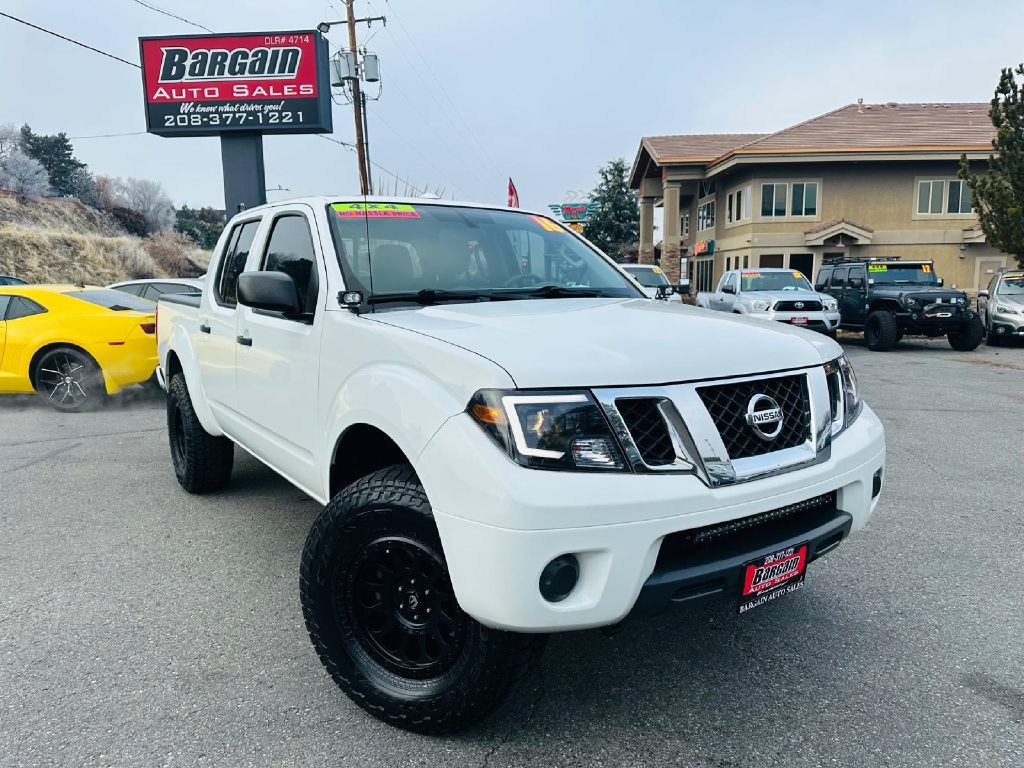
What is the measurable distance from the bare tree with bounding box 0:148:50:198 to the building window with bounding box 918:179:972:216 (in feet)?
167

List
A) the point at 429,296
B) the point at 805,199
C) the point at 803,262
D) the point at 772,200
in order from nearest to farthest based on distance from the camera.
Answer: the point at 429,296 < the point at 805,199 < the point at 772,200 < the point at 803,262

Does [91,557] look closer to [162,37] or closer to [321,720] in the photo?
[321,720]

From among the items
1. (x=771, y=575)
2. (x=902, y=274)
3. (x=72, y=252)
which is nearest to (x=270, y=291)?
(x=771, y=575)

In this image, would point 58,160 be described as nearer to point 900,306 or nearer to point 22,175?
point 22,175

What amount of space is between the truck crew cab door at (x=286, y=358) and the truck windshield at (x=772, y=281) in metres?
13.7

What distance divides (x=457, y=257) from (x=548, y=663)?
1.77 m

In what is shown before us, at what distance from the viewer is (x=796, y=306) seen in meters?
14.4

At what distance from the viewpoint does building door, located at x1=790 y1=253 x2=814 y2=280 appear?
2839 centimetres

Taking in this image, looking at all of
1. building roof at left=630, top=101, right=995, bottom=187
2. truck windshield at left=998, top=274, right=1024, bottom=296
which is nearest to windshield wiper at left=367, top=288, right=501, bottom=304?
truck windshield at left=998, top=274, right=1024, bottom=296

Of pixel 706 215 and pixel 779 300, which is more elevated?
pixel 706 215

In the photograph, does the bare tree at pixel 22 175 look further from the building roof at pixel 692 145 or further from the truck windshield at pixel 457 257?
the truck windshield at pixel 457 257

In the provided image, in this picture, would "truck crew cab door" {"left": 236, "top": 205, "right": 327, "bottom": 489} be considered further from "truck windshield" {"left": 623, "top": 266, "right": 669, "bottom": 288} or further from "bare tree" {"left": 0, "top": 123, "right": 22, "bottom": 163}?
"bare tree" {"left": 0, "top": 123, "right": 22, "bottom": 163}

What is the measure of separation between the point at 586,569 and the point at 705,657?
115 centimetres

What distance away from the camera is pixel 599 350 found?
2.19 meters
